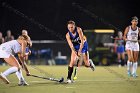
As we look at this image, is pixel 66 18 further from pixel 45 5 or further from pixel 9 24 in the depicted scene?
pixel 9 24

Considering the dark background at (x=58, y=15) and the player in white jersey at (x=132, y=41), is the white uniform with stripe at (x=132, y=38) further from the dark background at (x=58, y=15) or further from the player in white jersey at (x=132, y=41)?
the dark background at (x=58, y=15)

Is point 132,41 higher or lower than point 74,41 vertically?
lower

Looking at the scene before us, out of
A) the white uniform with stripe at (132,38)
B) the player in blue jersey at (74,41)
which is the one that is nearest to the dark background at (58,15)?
the white uniform with stripe at (132,38)

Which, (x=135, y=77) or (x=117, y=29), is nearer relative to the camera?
(x=135, y=77)

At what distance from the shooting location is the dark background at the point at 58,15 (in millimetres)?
26344

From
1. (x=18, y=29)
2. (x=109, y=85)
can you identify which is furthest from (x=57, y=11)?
(x=109, y=85)

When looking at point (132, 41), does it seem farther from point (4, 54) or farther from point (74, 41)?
point (4, 54)

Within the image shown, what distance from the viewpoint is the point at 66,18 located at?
1064 inches

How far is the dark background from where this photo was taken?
26344 millimetres

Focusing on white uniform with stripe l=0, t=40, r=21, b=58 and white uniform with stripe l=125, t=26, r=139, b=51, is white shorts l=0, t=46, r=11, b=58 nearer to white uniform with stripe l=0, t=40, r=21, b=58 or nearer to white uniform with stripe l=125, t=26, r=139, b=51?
white uniform with stripe l=0, t=40, r=21, b=58

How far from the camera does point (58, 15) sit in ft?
88.6

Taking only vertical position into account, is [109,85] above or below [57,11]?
below

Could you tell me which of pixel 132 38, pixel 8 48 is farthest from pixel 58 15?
pixel 8 48

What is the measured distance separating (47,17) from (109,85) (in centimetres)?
1482
